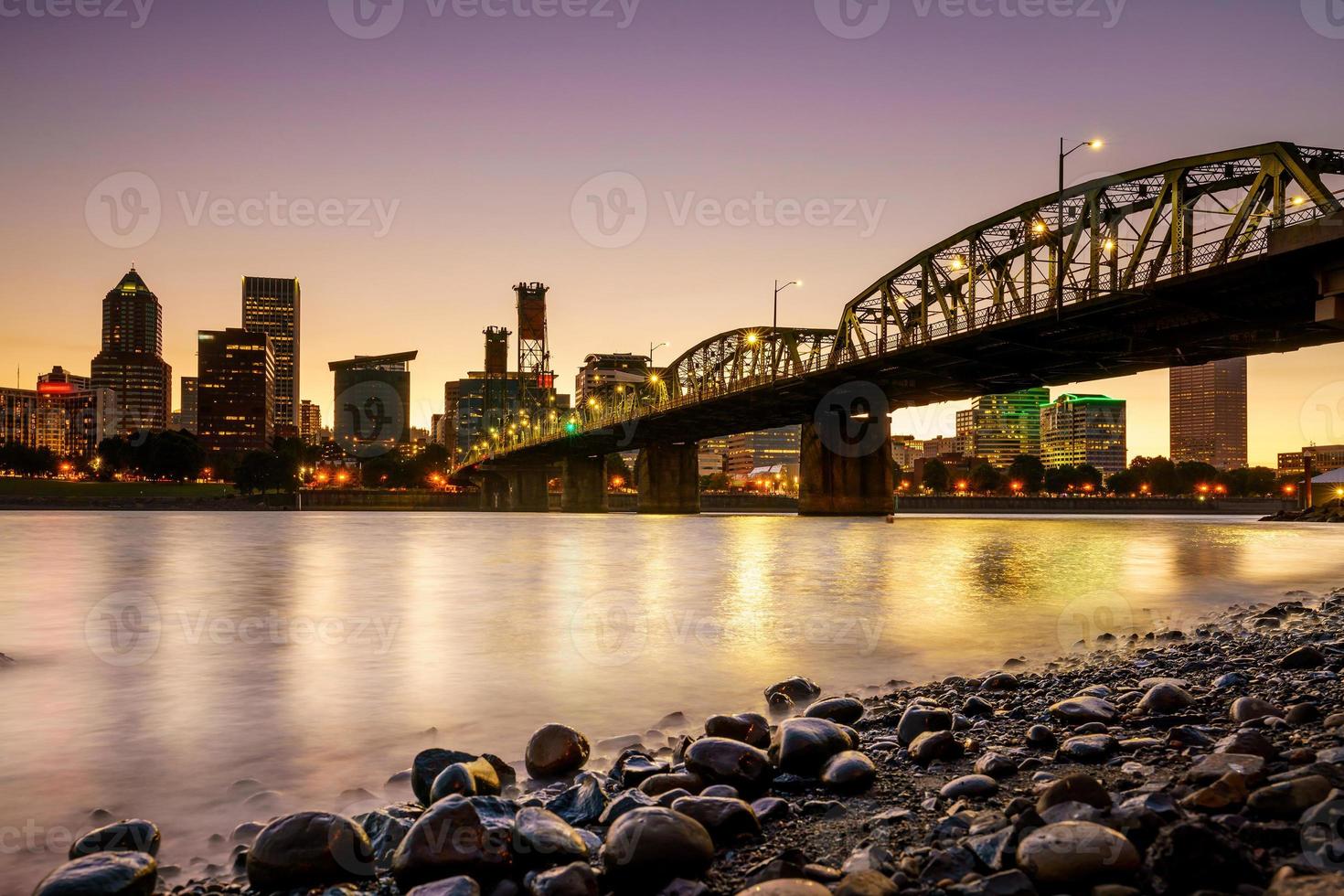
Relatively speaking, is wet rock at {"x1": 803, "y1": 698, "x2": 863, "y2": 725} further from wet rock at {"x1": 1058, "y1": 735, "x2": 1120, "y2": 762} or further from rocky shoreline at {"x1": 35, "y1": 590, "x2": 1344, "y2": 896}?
wet rock at {"x1": 1058, "y1": 735, "x2": 1120, "y2": 762}

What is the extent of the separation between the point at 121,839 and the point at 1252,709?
8.31m

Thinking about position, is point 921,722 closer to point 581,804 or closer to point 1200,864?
point 581,804

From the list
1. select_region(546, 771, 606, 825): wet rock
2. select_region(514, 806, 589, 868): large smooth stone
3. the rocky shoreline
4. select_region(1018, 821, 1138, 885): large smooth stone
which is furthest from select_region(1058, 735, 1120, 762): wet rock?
select_region(514, 806, 589, 868): large smooth stone

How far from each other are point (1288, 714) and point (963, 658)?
6714mm

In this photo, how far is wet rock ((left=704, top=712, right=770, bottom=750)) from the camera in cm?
727

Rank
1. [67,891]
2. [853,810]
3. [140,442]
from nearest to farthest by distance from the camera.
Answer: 1. [67,891]
2. [853,810]
3. [140,442]

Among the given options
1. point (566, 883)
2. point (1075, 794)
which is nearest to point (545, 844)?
point (566, 883)

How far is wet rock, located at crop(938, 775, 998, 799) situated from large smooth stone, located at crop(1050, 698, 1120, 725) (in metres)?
2.27

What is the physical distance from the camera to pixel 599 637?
52.2 feet

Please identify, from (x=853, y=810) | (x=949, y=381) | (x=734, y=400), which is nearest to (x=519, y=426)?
(x=734, y=400)

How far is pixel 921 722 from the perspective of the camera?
24.4 feet

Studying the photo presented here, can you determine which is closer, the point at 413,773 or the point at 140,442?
the point at 413,773

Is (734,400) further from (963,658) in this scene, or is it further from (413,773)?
(413,773)

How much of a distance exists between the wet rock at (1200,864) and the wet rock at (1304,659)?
7.00m
